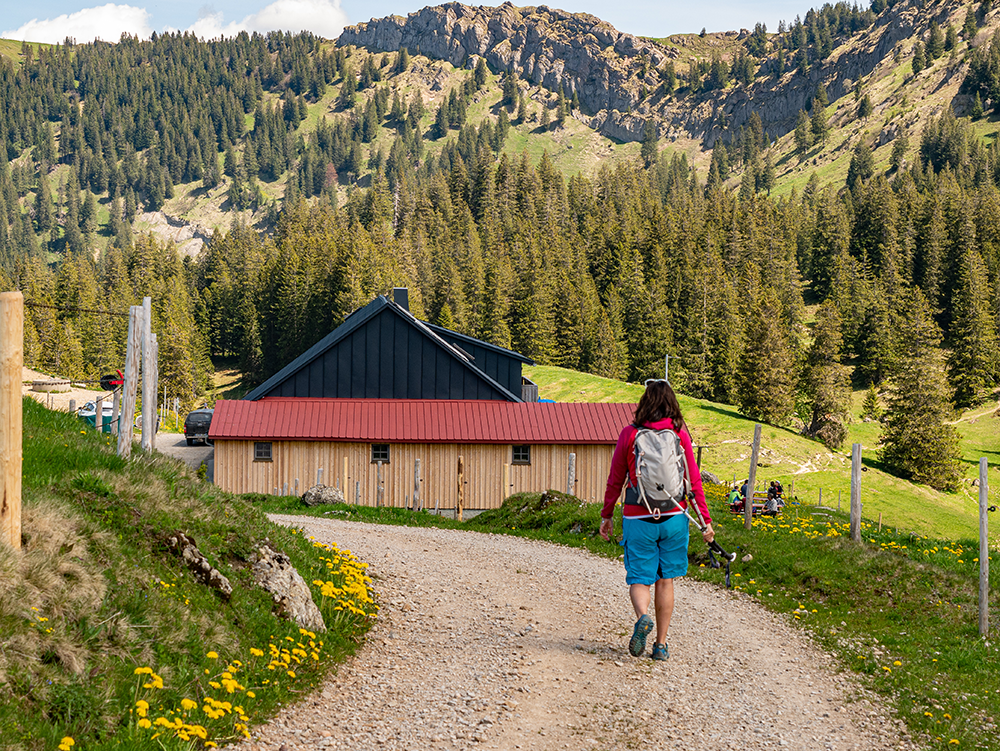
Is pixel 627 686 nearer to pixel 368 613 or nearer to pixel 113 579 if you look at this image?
pixel 368 613

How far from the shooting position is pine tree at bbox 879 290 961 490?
56.7m

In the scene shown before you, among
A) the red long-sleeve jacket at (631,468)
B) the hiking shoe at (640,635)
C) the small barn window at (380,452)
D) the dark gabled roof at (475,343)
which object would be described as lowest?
the small barn window at (380,452)

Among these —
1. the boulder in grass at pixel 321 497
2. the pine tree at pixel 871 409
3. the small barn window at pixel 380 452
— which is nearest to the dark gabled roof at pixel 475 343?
the small barn window at pixel 380 452

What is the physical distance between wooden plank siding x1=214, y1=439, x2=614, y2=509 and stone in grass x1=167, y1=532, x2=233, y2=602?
21.4m

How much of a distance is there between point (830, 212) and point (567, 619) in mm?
141463

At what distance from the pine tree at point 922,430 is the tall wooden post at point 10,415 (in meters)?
60.8

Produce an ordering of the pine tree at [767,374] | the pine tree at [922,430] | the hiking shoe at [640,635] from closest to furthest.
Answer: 1. the hiking shoe at [640,635]
2. the pine tree at [922,430]
3. the pine tree at [767,374]

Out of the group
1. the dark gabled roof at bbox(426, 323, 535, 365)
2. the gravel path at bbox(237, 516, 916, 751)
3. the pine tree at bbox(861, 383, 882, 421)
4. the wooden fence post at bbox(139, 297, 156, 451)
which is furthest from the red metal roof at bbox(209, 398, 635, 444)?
the pine tree at bbox(861, 383, 882, 421)

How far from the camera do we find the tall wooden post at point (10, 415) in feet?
20.3

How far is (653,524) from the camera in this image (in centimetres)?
759

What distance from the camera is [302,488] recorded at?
1141 inches

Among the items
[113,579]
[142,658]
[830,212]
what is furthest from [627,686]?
[830,212]

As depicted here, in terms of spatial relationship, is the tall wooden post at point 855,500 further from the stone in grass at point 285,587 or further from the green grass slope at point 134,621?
the stone in grass at point 285,587

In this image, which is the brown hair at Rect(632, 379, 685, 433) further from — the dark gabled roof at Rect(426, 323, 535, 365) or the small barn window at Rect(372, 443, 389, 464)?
the dark gabled roof at Rect(426, 323, 535, 365)
